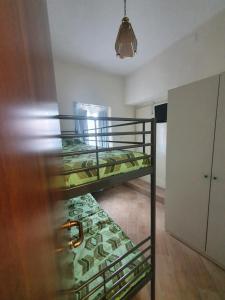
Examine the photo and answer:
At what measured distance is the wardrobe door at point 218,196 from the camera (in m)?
1.38

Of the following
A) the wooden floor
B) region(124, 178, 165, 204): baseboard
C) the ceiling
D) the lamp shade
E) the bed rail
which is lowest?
the wooden floor

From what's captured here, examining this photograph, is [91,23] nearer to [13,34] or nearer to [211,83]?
[211,83]

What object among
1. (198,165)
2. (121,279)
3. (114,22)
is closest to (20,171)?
(121,279)

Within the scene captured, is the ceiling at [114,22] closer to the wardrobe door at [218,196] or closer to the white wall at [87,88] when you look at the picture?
the white wall at [87,88]

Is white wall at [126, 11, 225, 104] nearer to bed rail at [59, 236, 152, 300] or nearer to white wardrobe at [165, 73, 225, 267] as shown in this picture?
white wardrobe at [165, 73, 225, 267]

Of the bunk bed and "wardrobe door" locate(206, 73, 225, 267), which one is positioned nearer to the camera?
the bunk bed

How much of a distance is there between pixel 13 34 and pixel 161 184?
3.26 meters

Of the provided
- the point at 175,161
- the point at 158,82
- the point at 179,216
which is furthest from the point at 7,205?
the point at 158,82

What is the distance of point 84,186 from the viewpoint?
84 centimetres

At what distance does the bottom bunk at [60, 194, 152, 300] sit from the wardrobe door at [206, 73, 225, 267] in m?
0.83

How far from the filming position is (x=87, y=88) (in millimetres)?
3045

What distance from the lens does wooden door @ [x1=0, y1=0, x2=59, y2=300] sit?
0.22 m

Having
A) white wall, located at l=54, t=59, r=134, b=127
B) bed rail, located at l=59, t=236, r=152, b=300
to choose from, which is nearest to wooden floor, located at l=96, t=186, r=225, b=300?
bed rail, located at l=59, t=236, r=152, b=300

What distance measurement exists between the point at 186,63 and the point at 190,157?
4.71ft
